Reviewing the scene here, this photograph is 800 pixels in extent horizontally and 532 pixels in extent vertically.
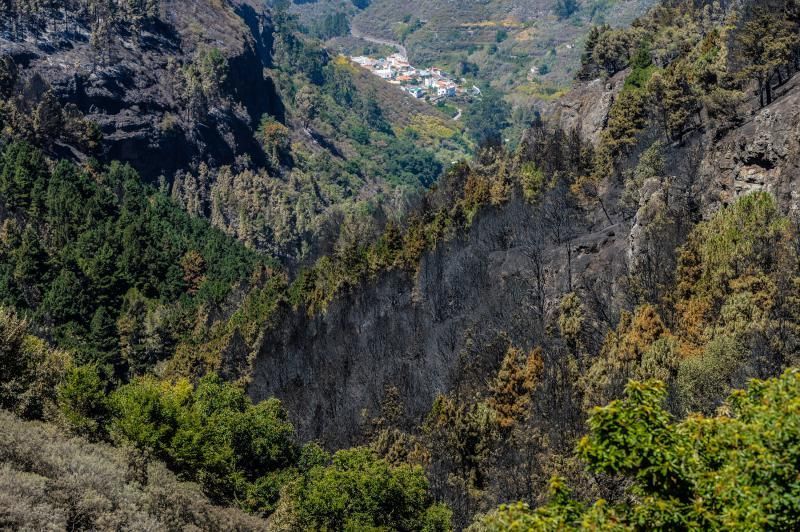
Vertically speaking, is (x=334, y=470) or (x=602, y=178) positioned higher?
(x=602, y=178)

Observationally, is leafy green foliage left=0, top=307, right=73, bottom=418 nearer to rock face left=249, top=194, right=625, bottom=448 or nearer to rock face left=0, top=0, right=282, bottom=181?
rock face left=249, top=194, right=625, bottom=448

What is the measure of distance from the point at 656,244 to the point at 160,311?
74.4 m

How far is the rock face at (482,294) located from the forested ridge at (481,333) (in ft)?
1.03

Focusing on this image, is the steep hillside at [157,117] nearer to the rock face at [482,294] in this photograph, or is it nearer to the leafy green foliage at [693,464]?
the rock face at [482,294]

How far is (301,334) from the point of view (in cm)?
8825

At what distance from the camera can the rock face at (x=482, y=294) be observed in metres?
55.0

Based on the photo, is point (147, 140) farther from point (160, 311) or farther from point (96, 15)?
point (160, 311)

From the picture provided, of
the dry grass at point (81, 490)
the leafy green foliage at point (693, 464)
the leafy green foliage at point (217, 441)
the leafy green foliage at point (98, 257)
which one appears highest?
the leafy green foliage at point (693, 464)

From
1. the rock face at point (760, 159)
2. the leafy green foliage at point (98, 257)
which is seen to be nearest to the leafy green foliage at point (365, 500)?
the rock face at point (760, 159)

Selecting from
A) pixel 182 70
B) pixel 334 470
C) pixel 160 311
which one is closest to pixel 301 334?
pixel 160 311

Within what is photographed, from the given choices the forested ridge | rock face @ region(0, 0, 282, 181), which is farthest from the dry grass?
rock face @ region(0, 0, 282, 181)

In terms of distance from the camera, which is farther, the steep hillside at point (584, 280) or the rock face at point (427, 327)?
the rock face at point (427, 327)

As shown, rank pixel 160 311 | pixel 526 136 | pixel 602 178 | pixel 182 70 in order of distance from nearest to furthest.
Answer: pixel 602 178 < pixel 160 311 < pixel 526 136 < pixel 182 70

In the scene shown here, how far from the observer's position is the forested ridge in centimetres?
1973
